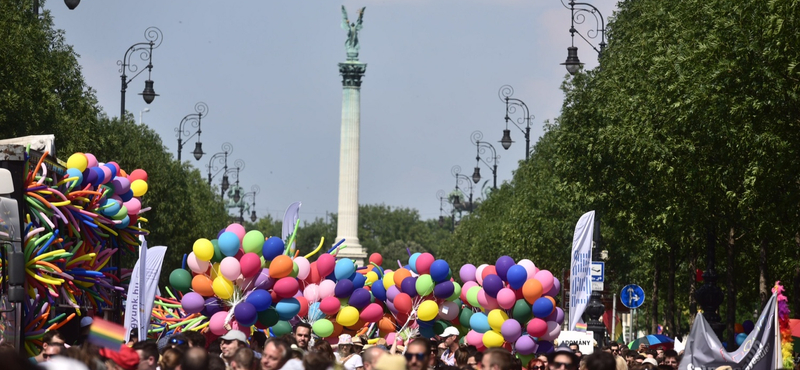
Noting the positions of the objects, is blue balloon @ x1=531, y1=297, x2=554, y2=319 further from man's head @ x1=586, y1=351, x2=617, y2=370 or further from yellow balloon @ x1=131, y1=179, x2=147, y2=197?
man's head @ x1=586, y1=351, x2=617, y2=370

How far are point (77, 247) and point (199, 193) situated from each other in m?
53.9

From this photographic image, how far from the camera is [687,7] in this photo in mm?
25688

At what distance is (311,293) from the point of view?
2311 cm

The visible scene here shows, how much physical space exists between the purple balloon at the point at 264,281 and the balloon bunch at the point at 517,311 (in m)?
3.33

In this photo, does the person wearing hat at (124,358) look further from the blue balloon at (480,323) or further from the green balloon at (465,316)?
the green balloon at (465,316)

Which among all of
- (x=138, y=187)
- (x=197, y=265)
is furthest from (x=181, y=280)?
(x=138, y=187)

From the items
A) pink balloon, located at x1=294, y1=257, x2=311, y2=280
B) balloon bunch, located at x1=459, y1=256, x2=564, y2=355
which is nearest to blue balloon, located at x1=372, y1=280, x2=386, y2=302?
pink balloon, located at x1=294, y1=257, x2=311, y2=280

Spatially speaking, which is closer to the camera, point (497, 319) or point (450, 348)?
point (450, 348)

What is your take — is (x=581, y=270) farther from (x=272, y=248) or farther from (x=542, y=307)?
(x=272, y=248)

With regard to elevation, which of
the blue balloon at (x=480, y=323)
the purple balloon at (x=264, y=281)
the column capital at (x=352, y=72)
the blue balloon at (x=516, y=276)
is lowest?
the blue balloon at (x=480, y=323)

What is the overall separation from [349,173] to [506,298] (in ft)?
199

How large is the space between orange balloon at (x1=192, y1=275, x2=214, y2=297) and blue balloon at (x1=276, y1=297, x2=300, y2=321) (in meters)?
1.11

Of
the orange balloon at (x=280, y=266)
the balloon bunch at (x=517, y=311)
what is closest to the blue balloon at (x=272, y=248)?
the orange balloon at (x=280, y=266)

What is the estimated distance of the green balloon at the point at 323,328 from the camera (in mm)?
22547
